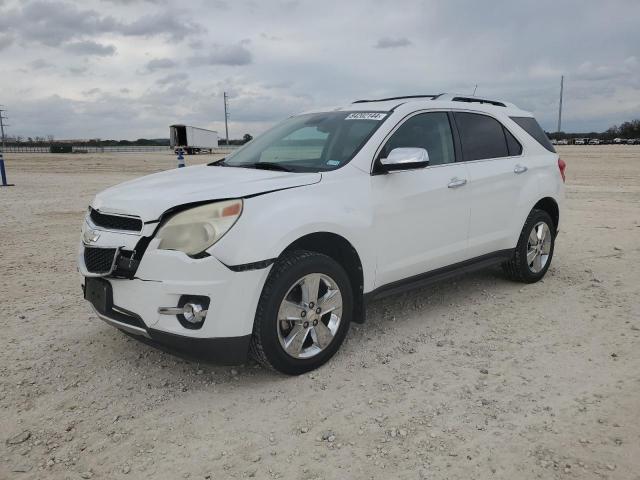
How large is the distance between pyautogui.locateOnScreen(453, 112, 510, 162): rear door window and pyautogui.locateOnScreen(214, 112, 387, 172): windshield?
883 mm

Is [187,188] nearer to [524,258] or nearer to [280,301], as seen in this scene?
[280,301]

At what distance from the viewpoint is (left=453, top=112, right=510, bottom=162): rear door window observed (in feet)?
14.8

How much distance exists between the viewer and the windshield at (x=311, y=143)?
383 cm

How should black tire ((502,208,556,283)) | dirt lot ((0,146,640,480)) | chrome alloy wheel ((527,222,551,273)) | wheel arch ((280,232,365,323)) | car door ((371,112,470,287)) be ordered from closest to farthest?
dirt lot ((0,146,640,480)) < wheel arch ((280,232,365,323)) < car door ((371,112,470,287)) < black tire ((502,208,556,283)) < chrome alloy wheel ((527,222,551,273))

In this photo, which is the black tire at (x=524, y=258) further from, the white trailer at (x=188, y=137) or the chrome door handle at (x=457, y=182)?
the white trailer at (x=188, y=137)

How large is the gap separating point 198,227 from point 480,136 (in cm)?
283

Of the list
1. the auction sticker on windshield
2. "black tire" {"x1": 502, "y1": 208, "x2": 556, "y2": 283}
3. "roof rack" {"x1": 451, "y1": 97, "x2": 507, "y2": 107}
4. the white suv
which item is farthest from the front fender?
"black tire" {"x1": 502, "y1": 208, "x2": 556, "y2": 283}

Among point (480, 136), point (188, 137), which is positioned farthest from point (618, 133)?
point (480, 136)

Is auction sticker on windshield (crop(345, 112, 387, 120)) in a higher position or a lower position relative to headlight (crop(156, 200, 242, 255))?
higher

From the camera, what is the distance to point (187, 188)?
3.25 m

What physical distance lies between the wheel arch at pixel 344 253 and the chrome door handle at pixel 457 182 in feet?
3.63

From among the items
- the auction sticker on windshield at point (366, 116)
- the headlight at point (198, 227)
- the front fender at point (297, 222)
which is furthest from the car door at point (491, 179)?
the headlight at point (198, 227)

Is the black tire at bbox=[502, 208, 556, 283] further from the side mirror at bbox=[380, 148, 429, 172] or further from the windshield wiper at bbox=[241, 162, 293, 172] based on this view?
the windshield wiper at bbox=[241, 162, 293, 172]

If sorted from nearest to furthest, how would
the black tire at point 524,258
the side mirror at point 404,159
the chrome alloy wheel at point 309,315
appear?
1. the chrome alloy wheel at point 309,315
2. the side mirror at point 404,159
3. the black tire at point 524,258
